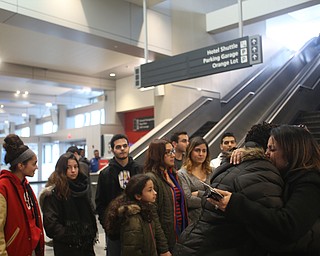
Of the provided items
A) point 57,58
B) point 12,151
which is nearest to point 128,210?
point 12,151

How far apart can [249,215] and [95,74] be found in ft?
36.9

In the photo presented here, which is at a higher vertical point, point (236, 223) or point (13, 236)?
point (236, 223)

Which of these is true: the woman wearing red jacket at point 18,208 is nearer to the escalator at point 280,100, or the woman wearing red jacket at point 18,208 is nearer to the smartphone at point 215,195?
the smartphone at point 215,195

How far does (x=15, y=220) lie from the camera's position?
2.27 meters

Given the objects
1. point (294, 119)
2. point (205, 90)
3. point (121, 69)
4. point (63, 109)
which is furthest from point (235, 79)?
point (63, 109)

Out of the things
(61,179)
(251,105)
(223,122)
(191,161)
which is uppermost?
(251,105)

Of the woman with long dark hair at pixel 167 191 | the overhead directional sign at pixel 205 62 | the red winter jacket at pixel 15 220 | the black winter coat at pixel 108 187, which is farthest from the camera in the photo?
the overhead directional sign at pixel 205 62

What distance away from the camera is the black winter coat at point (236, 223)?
56.2 inches

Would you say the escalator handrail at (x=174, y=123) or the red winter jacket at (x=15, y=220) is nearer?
the red winter jacket at (x=15, y=220)

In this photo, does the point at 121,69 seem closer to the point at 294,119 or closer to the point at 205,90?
the point at 205,90

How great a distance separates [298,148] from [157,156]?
1601mm

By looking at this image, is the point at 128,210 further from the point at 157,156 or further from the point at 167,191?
the point at 157,156

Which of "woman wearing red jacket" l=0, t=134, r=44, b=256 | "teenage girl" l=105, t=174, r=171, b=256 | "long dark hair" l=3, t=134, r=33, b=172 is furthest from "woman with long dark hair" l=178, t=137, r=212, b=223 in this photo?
"long dark hair" l=3, t=134, r=33, b=172

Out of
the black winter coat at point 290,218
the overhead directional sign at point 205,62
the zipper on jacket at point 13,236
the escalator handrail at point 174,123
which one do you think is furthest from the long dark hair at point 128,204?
the escalator handrail at point 174,123
